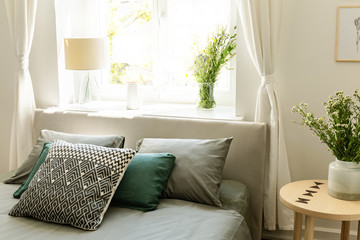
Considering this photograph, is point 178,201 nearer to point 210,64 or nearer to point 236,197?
point 236,197

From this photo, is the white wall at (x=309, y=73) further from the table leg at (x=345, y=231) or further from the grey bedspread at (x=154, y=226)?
the grey bedspread at (x=154, y=226)

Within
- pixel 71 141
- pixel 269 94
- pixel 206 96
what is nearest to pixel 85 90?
pixel 71 141

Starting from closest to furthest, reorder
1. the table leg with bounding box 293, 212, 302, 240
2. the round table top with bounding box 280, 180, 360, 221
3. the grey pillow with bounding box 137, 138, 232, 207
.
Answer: the round table top with bounding box 280, 180, 360, 221
the table leg with bounding box 293, 212, 302, 240
the grey pillow with bounding box 137, 138, 232, 207

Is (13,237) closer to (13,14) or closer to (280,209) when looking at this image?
(280,209)

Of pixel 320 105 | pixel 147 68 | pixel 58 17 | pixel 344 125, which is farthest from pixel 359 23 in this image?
pixel 58 17

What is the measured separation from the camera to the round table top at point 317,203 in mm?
2291

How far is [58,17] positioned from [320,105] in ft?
6.80

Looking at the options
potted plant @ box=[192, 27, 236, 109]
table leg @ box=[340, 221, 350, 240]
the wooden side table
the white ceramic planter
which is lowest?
table leg @ box=[340, 221, 350, 240]

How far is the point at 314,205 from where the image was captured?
2395mm

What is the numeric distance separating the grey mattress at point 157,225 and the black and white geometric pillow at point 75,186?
2.2 inches

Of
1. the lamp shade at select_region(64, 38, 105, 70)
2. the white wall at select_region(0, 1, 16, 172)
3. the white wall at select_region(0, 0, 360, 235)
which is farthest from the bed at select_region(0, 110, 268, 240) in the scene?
the white wall at select_region(0, 1, 16, 172)

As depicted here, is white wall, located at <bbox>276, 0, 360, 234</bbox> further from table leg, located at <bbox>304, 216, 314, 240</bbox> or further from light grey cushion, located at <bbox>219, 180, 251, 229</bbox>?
table leg, located at <bbox>304, 216, 314, 240</bbox>

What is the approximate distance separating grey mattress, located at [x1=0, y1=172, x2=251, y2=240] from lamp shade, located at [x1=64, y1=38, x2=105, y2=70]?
3.78 feet

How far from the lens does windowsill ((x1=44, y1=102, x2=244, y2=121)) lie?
3.23 metres
